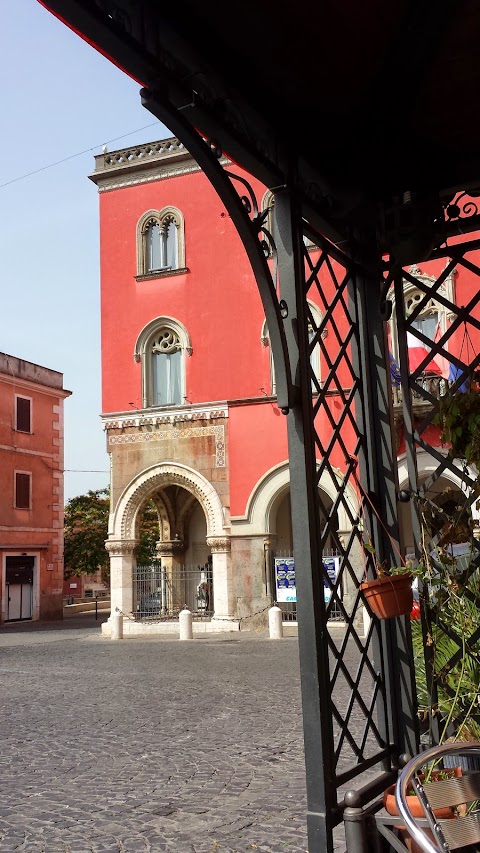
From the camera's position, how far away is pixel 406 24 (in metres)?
2.96

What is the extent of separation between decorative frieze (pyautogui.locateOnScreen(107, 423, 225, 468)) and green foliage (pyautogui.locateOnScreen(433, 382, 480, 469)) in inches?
660

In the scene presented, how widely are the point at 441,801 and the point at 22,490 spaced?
2983 cm

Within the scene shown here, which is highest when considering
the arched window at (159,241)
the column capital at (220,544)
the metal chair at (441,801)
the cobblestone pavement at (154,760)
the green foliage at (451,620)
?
the arched window at (159,241)

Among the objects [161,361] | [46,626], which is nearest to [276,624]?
[161,361]

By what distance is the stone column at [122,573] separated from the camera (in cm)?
2100

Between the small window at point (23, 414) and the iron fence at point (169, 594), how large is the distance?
9869 millimetres

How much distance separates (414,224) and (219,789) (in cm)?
409

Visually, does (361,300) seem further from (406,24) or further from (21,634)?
(21,634)

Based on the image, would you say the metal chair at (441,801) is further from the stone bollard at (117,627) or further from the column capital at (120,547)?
the column capital at (120,547)

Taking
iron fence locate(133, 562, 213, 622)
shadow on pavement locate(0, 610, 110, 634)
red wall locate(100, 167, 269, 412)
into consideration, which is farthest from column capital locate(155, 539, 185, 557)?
red wall locate(100, 167, 269, 412)

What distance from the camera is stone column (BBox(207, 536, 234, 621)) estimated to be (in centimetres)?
1998

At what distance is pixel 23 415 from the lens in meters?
31.1

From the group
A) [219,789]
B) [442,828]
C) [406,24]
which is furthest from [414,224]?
[219,789]

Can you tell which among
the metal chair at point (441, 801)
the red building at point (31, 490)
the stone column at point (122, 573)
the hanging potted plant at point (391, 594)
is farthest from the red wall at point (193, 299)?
the metal chair at point (441, 801)
